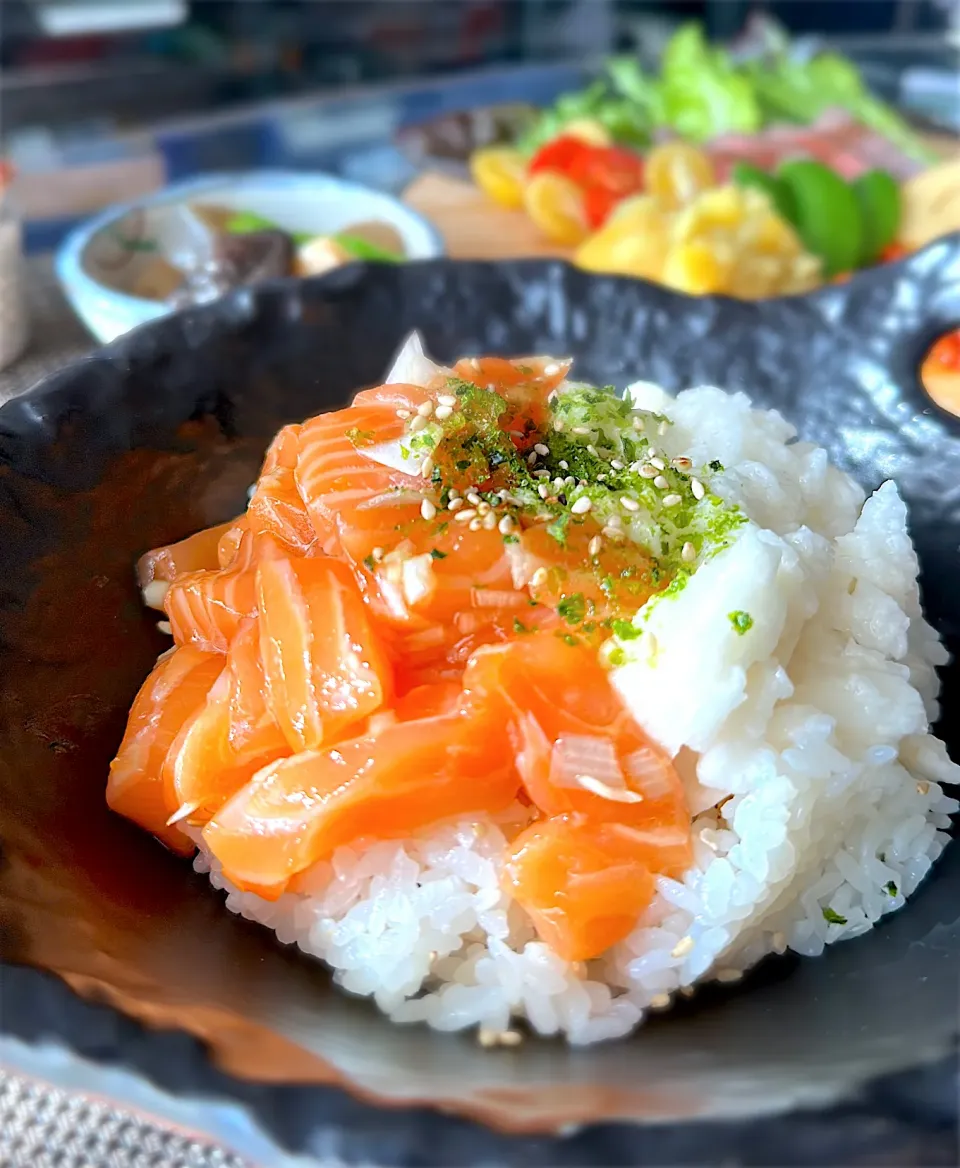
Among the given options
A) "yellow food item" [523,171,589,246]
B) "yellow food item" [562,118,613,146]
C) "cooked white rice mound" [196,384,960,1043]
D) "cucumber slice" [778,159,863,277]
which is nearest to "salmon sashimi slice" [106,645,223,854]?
"cooked white rice mound" [196,384,960,1043]

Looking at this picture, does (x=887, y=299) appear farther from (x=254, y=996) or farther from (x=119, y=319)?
(x=119, y=319)

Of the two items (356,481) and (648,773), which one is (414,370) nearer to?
(356,481)

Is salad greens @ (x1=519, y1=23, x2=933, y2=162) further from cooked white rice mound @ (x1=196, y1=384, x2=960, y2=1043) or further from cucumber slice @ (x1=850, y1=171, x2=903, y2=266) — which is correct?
cooked white rice mound @ (x1=196, y1=384, x2=960, y2=1043)

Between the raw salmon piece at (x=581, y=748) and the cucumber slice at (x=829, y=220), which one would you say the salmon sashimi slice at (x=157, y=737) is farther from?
the cucumber slice at (x=829, y=220)

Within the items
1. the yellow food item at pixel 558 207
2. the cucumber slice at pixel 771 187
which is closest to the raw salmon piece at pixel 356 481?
the yellow food item at pixel 558 207

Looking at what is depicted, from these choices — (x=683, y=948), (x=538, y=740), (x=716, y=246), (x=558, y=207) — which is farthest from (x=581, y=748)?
(x=558, y=207)
